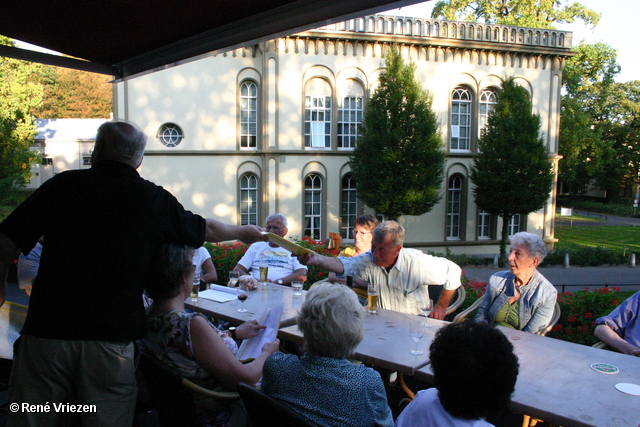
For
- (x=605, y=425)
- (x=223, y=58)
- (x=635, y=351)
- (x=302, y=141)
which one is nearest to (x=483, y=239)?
(x=302, y=141)

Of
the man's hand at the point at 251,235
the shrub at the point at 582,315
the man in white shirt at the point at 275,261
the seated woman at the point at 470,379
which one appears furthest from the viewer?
the man in white shirt at the point at 275,261

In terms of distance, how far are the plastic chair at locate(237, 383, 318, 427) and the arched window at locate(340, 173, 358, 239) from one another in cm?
1953

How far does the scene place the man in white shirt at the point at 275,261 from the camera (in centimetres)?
597

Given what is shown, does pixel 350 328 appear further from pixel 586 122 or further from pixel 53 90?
pixel 53 90

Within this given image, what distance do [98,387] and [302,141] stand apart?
62.3 feet

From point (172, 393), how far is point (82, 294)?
70 centimetres

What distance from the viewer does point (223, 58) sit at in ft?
65.9

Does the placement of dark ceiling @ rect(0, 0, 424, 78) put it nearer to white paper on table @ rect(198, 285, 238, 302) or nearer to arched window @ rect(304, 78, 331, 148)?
white paper on table @ rect(198, 285, 238, 302)

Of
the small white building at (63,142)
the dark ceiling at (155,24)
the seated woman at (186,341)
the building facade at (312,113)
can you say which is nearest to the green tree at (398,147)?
the building facade at (312,113)

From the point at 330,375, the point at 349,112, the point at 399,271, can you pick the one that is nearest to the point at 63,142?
the point at 349,112

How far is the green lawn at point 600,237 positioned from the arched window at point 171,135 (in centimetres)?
1864

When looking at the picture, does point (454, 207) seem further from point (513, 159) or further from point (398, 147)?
point (398, 147)

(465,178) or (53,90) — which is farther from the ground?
(53,90)

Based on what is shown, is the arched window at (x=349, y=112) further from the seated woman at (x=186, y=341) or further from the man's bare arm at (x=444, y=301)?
the seated woman at (x=186, y=341)
